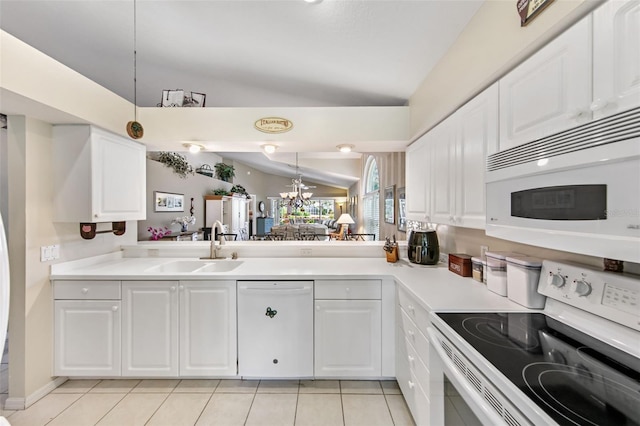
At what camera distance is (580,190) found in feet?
2.70

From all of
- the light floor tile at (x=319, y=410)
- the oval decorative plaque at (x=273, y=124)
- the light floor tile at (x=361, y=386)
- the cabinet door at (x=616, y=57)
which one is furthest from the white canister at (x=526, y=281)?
the oval decorative plaque at (x=273, y=124)

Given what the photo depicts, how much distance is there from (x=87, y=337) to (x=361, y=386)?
7.19 ft

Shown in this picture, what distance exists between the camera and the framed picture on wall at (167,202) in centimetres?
413

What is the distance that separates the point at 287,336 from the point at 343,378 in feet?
1.87

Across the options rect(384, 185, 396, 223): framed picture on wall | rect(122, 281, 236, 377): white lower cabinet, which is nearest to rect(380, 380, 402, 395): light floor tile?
rect(122, 281, 236, 377): white lower cabinet

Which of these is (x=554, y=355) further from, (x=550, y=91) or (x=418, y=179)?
(x=418, y=179)

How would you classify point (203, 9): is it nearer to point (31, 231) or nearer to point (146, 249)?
point (31, 231)

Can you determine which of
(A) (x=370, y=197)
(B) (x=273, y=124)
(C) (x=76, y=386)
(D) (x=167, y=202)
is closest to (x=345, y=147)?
(B) (x=273, y=124)

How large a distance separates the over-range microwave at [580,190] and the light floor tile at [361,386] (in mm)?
1599

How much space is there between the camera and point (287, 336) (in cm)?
199

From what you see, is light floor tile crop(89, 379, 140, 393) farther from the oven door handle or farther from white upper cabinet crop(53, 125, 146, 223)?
the oven door handle

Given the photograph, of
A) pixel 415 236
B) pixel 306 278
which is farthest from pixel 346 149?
pixel 306 278

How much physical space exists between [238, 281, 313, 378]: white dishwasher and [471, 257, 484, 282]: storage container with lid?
1.20m

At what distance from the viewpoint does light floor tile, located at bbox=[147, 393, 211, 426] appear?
171 centimetres
